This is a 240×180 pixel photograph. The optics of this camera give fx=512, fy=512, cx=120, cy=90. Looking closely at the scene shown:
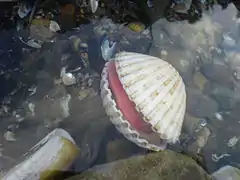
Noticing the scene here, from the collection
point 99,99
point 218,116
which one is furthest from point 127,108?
point 218,116

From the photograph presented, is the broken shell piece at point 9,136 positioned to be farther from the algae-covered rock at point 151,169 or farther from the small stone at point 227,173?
the small stone at point 227,173

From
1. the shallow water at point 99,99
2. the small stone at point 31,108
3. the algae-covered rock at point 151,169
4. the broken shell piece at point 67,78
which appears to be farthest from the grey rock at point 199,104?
the small stone at point 31,108

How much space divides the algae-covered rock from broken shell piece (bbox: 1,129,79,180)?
0.09 metres

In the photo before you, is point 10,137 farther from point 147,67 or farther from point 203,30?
point 203,30

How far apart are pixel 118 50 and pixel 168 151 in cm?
52

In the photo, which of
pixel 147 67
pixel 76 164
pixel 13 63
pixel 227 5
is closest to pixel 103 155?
pixel 76 164

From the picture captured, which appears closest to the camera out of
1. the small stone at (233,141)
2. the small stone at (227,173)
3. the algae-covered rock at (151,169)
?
the algae-covered rock at (151,169)

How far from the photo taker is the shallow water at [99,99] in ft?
7.22

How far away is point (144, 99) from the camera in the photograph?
Answer: 2.10 m

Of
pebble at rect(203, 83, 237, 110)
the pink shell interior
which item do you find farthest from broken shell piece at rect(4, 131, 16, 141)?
pebble at rect(203, 83, 237, 110)

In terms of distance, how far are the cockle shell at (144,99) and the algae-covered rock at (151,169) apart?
0.22 feet

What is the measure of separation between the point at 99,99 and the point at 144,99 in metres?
0.25

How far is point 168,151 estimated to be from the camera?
7.12 feet

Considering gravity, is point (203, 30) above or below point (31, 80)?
above
